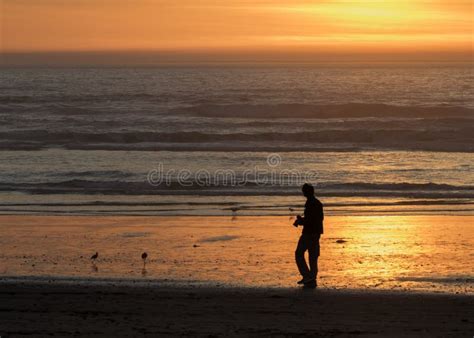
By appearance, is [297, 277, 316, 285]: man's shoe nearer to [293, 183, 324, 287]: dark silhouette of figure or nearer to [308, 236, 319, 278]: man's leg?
[308, 236, 319, 278]: man's leg

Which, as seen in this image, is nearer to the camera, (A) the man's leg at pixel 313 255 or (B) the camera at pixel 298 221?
(A) the man's leg at pixel 313 255

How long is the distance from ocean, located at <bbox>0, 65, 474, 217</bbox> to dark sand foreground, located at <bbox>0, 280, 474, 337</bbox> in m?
7.25

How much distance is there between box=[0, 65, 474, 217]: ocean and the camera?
19.0 m

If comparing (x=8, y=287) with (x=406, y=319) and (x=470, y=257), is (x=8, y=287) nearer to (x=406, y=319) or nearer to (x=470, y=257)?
(x=406, y=319)

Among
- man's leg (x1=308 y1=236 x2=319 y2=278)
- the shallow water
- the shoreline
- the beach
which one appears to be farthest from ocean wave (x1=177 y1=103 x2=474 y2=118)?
the shoreline

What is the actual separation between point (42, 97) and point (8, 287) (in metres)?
54.3

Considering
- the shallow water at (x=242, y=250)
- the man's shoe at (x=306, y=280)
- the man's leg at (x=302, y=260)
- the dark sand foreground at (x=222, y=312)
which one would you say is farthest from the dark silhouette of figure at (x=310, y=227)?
the dark sand foreground at (x=222, y=312)

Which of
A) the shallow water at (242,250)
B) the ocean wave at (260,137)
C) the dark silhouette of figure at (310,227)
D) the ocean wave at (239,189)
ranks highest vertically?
the dark silhouette of figure at (310,227)

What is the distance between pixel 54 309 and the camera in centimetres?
894

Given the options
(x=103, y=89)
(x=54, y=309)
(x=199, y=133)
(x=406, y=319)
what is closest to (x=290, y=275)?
(x=406, y=319)

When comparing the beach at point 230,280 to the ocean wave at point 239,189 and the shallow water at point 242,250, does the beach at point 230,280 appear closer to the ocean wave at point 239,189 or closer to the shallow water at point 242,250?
the shallow water at point 242,250

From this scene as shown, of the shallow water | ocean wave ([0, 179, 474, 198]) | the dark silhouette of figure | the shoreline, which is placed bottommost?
ocean wave ([0, 179, 474, 198])

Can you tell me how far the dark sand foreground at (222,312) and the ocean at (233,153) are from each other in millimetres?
7254

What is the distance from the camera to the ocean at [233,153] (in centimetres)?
1900
